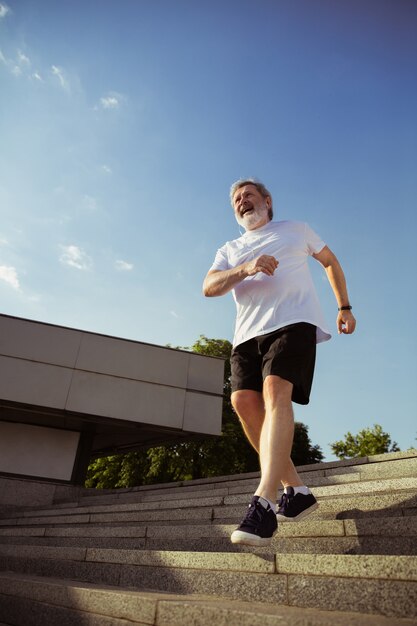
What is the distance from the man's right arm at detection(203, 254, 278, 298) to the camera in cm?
258

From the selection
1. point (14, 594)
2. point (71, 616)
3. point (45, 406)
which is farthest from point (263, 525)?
point (45, 406)

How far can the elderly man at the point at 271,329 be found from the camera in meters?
2.30

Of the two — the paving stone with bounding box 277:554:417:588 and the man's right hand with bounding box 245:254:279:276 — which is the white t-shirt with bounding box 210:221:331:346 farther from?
the paving stone with bounding box 277:554:417:588

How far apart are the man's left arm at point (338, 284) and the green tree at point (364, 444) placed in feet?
85.0

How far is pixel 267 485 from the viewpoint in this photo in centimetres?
220

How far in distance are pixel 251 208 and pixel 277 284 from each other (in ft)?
2.29

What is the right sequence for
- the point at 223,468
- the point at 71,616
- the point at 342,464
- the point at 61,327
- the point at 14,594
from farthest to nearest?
the point at 223,468 → the point at 61,327 → the point at 342,464 → the point at 14,594 → the point at 71,616

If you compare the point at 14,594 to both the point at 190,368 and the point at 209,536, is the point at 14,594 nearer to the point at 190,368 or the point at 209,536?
the point at 209,536

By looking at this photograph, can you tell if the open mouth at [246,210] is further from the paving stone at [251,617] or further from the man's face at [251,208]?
the paving stone at [251,617]

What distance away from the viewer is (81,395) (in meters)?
13.0

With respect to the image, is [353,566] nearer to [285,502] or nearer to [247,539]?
[247,539]

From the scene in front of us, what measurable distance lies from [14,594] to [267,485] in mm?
1633

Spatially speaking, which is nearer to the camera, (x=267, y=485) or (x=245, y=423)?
(x=267, y=485)

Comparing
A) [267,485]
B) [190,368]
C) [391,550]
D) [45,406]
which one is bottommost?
[391,550]
